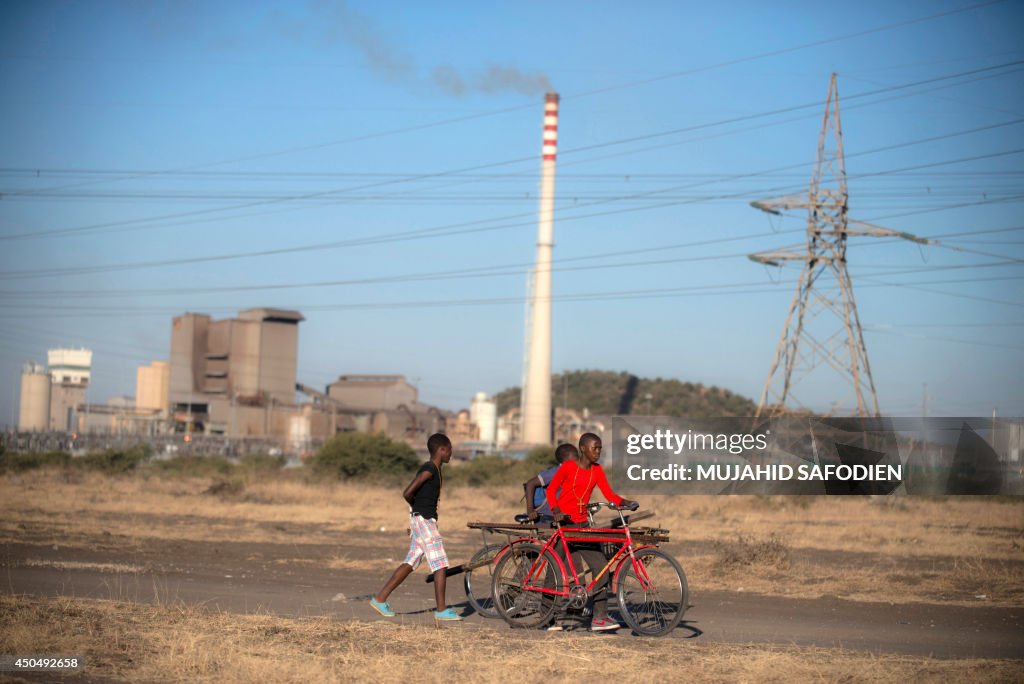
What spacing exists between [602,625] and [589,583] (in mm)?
412

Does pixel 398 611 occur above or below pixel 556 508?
below

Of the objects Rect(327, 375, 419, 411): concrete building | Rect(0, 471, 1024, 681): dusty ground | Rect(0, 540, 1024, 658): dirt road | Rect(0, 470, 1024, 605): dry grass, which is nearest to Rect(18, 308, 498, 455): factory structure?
Rect(327, 375, 419, 411): concrete building

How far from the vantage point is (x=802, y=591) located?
47.5 ft

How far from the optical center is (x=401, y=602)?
12578 millimetres

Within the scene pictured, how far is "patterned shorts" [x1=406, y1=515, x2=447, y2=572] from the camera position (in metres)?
10.3

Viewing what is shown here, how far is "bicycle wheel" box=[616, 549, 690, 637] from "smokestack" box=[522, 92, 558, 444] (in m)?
68.9

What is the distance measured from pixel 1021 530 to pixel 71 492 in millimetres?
27420

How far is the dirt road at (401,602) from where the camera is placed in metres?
10.3

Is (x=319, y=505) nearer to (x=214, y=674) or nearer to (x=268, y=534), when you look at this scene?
(x=268, y=534)

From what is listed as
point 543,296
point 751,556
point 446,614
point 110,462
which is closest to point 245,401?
point 543,296

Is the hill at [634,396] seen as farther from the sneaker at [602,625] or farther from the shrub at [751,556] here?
the sneaker at [602,625]

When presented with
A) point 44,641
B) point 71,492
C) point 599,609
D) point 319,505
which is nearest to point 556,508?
point 599,609

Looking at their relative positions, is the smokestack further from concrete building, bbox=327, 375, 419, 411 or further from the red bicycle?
the red bicycle

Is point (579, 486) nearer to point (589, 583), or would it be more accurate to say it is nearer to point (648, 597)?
point (589, 583)
